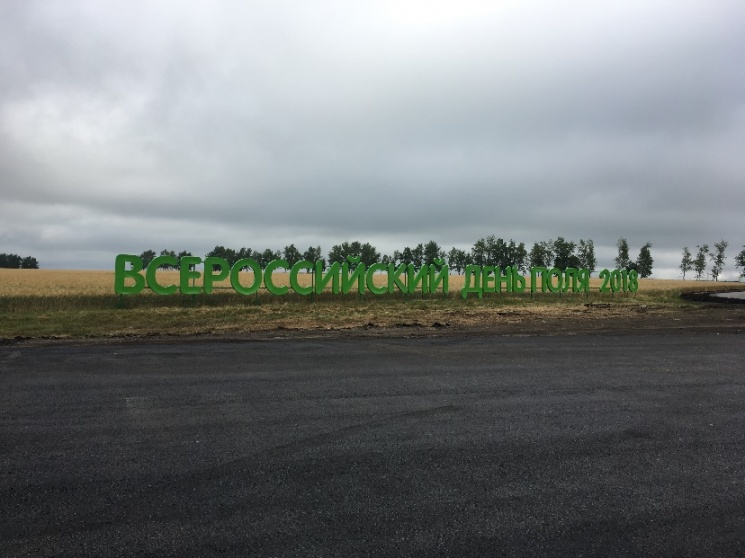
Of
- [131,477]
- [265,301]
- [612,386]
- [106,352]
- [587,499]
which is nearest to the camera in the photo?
[587,499]

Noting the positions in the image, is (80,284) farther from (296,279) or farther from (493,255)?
(493,255)

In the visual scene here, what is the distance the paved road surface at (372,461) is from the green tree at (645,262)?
440 ft

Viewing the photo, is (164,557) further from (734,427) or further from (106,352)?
(106,352)

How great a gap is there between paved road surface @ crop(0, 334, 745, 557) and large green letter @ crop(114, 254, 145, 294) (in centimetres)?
1764

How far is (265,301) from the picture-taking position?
3098 centimetres

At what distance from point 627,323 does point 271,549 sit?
1933 cm

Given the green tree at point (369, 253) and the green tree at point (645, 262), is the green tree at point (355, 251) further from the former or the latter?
the green tree at point (645, 262)

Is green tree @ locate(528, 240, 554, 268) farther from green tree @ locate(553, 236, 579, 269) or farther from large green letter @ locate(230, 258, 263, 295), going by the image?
large green letter @ locate(230, 258, 263, 295)

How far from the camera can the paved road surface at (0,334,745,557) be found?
3.58m

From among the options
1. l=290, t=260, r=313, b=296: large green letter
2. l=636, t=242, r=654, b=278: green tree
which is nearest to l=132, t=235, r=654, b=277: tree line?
l=636, t=242, r=654, b=278: green tree

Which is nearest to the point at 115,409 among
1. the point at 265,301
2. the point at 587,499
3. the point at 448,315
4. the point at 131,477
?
the point at 131,477

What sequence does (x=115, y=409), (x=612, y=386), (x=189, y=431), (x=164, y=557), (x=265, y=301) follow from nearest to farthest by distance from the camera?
(x=164, y=557), (x=189, y=431), (x=115, y=409), (x=612, y=386), (x=265, y=301)

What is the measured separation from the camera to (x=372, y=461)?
16.1 feet

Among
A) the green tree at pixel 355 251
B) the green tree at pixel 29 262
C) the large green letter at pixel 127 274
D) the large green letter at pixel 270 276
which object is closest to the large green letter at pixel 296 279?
the large green letter at pixel 270 276
